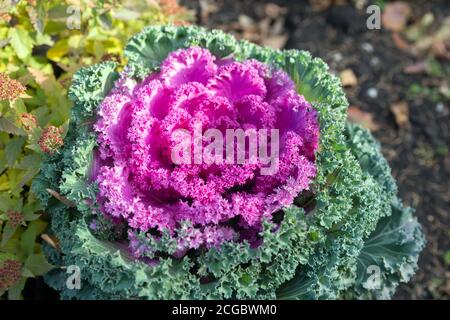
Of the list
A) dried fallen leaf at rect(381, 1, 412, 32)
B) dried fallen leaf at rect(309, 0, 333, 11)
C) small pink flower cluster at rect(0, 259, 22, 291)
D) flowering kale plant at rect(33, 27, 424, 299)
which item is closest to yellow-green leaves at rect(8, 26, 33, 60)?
flowering kale plant at rect(33, 27, 424, 299)

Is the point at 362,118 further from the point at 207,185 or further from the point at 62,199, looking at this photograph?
the point at 62,199

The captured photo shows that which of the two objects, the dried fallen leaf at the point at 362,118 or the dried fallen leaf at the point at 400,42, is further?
the dried fallen leaf at the point at 400,42

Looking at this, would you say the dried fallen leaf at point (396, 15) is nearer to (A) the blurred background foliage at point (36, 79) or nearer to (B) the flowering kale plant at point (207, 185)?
(A) the blurred background foliage at point (36, 79)

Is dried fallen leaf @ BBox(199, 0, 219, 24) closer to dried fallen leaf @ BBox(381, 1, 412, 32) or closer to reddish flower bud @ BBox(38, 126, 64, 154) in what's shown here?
dried fallen leaf @ BBox(381, 1, 412, 32)

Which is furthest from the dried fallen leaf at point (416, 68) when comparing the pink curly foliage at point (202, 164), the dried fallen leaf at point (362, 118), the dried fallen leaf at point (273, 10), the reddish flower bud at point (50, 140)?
the reddish flower bud at point (50, 140)

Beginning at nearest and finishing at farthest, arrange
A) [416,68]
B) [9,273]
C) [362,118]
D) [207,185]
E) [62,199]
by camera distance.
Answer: [207,185], [62,199], [9,273], [362,118], [416,68]

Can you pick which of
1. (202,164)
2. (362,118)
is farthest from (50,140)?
(362,118)
